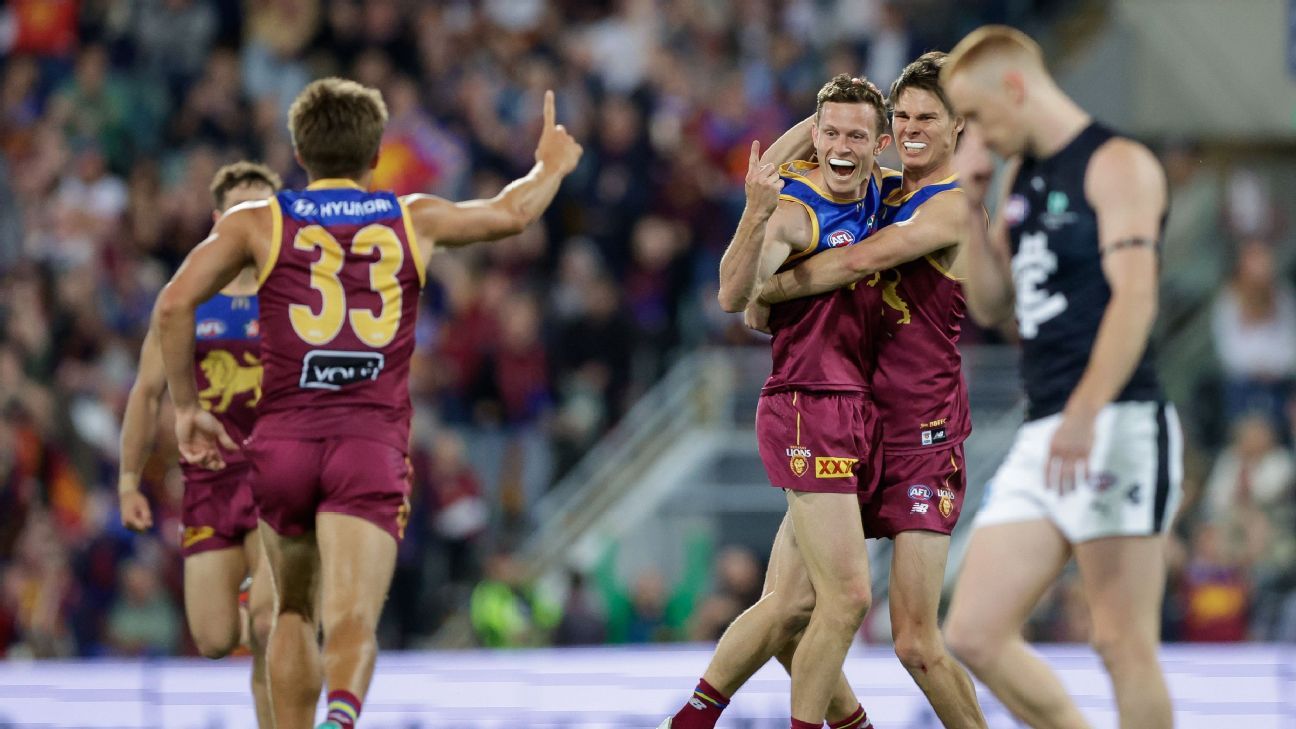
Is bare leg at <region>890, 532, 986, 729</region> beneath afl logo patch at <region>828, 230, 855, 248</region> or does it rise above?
beneath

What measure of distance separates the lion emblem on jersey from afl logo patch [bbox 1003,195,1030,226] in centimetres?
395

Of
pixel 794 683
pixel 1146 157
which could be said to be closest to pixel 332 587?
pixel 794 683

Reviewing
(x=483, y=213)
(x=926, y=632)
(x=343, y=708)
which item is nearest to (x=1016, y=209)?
(x=926, y=632)

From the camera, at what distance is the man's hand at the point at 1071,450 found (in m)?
5.57

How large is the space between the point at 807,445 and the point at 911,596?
714 mm

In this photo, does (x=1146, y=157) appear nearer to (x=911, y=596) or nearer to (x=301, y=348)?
(x=911, y=596)

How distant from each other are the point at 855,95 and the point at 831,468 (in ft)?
4.77

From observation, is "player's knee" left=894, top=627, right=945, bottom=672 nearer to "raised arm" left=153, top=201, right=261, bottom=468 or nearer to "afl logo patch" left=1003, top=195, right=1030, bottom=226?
"afl logo patch" left=1003, top=195, right=1030, bottom=226

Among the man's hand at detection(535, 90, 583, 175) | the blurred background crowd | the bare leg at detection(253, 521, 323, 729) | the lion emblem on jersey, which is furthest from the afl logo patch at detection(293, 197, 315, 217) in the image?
the blurred background crowd

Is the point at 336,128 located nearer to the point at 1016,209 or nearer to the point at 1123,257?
the point at 1016,209

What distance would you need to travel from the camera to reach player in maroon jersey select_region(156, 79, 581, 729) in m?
6.82

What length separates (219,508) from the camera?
8781 mm

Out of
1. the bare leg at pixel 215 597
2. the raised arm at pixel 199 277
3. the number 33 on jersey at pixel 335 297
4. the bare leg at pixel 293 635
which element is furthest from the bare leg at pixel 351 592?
the bare leg at pixel 215 597

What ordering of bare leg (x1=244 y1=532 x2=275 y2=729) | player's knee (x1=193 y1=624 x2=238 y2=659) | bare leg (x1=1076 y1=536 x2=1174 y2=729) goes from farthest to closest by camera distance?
player's knee (x1=193 y1=624 x2=238 y2=659), bare leg (x1=244 y1=532 x2=275 y2=729), bare leg (x1=1076 y1=536 x2=1174 y2=729)
